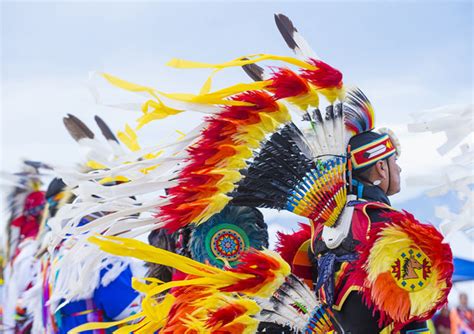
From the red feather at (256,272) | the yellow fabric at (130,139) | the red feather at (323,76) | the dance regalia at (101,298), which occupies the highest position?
the red feather at (323,76)

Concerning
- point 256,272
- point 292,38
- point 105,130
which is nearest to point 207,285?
point 256,272

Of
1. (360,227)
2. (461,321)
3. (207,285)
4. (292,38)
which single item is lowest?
(461,321)

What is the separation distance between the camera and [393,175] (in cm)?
285

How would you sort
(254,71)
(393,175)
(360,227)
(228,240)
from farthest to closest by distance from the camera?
(228,240), (254,71), (393,175), (360,227)

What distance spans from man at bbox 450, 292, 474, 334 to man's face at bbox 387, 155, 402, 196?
404 centimetres

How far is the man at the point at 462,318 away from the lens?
261 inches

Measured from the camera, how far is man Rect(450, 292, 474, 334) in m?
6.62

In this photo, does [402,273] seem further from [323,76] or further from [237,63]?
[237,63]

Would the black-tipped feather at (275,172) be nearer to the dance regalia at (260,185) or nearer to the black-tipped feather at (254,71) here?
the dance regalia at (260,185)

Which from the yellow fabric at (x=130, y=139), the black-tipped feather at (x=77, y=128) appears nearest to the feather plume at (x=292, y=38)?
the yellow fabric at (x=130, y=139)

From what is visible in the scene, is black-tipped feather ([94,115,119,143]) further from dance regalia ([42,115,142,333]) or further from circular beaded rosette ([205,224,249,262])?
circular beaded rosette ([205,224,249,262])

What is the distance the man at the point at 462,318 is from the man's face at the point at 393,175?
4.04 meters

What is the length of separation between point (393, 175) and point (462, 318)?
Answer: 4.49 m

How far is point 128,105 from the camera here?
9.11ft
